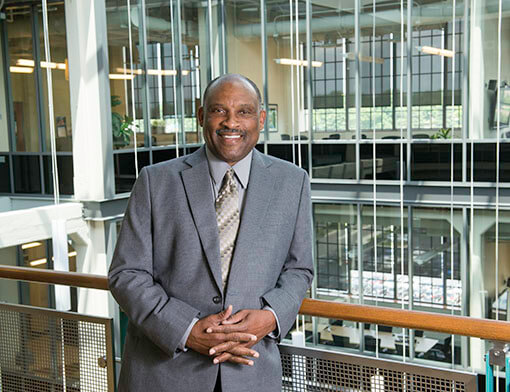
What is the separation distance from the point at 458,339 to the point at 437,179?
2474 mm

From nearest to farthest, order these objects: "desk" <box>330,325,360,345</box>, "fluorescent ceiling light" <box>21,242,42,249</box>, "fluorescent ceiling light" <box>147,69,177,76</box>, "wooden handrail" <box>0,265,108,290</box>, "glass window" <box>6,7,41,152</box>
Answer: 1. "wooden handrail" <box>0,265,108,290</box>
2. "desk" <box>330,325,360,345</box>
3. "fluorescent ceiling light" <box>21,242,42,249</box>
4. "fluorescent ceiling light" <box>147,69,177,76</box>
5. "glass window" <box>6,7,41,152</box>

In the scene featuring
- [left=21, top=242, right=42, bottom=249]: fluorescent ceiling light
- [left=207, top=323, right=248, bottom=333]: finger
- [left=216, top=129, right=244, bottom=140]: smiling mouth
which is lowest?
[left=21, top=242, right=42, bottom=249]: fluorescent ceiling light

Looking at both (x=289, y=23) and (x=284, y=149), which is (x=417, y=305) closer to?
(x=284, y=149)

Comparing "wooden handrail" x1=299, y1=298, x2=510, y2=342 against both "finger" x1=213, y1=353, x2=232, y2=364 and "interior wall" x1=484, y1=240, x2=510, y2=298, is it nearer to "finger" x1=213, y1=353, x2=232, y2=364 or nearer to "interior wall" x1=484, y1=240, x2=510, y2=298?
"finger" x1=213, y1=353, x2=232, y2=364

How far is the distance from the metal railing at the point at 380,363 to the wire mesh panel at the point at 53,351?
2.47 feet

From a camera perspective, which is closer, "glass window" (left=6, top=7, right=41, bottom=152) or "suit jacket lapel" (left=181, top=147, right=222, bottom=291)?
"suit jacket lapel" (left=181, top=147, right=222, bottom=291)

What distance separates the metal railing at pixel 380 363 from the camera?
73.0 inches

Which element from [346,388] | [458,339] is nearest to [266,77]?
[458,339]

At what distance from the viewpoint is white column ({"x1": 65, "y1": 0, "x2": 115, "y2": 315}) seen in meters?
10.9

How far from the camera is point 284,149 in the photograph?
473 inches

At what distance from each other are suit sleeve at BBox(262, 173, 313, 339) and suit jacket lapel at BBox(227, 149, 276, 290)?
101mm

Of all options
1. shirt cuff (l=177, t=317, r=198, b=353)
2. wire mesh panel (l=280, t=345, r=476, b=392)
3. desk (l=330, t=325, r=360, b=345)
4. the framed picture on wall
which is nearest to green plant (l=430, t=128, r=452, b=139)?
the framed picture on wall

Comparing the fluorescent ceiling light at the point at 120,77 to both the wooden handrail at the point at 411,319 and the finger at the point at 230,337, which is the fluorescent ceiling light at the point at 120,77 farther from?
the finger at the point at 230,337

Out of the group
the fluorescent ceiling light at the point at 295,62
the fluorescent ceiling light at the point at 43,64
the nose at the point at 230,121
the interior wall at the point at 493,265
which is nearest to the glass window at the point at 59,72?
the fluorescent ceiling light at the point at 43,64
